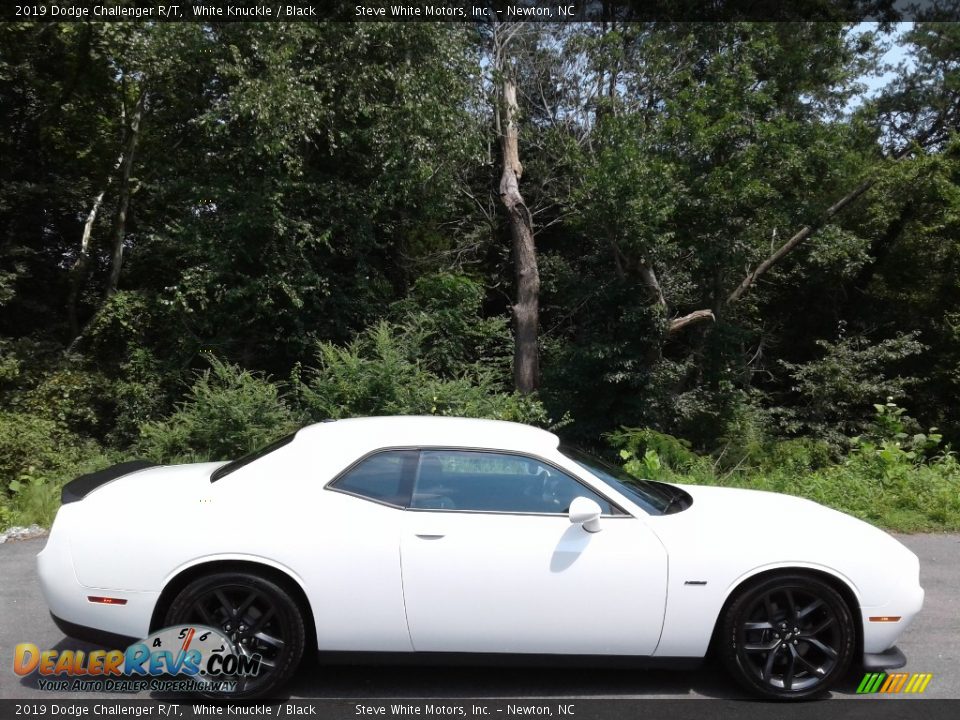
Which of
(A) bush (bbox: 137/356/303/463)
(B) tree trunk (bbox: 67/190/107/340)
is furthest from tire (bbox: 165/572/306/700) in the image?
(B) tree trunk (bbox: 67/190/107/340)

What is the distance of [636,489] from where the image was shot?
468 centimetres

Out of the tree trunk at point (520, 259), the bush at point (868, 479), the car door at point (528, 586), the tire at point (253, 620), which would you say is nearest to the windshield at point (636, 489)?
the car door at point (528, 586)

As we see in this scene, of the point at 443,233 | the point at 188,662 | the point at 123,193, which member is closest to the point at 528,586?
the point at 188,662

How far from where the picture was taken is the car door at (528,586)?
4059mm

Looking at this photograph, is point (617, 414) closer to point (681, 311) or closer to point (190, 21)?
point (681, 311)

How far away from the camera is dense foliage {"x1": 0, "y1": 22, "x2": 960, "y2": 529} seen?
42.5 ft

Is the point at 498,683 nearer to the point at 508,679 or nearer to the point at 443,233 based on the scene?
the point at 508,679

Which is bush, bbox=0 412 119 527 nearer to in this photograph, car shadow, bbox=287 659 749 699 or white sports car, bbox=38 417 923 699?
white sports car, bbox=38 417 923 699

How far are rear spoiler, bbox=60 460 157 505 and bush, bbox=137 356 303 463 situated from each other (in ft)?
15.6

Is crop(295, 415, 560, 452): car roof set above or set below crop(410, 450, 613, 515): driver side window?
above

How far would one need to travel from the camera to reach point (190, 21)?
13289mm

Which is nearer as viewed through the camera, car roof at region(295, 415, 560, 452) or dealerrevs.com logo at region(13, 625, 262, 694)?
dealerrevs.com logo at region(13, 625, 262, 694)

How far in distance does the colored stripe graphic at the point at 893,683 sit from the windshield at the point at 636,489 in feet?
4.23

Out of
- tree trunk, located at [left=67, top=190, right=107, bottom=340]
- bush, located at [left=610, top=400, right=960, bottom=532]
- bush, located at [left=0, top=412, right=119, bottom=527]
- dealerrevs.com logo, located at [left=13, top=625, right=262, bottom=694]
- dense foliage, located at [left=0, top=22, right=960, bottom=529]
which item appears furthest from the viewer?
tree trunk, located at [left=67, top=190, right=107, bottom=340]
